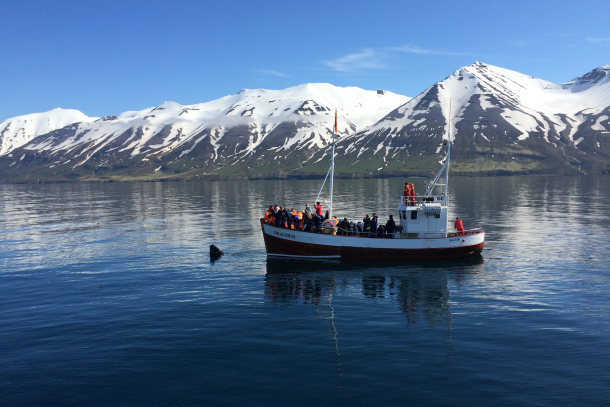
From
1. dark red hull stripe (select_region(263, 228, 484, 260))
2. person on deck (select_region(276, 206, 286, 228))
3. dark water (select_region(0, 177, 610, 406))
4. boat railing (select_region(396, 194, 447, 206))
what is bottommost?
dark water (select_region(0, 177, 610, 406))

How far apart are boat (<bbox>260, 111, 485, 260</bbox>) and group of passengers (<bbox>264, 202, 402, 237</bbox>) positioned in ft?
0.37

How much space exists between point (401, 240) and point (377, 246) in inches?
99.8

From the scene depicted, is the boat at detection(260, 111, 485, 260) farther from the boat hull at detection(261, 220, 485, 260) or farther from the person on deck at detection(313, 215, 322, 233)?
the person on deck at detection(313, 215, 322, 233)

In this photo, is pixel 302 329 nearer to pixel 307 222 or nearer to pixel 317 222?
pixel 317 222

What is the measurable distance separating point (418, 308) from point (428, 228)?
57.8ft

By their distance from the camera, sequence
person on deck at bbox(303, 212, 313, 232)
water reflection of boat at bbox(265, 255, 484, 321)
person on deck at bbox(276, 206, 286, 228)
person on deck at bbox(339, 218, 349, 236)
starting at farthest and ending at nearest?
Answer: 1. person on deck at bbox(276, 206, 286, 228)
2. person on deck at bbox(339, 218, 349, 236)
3. person on deck at bbox(303, 212, 313, 232)
4. water reflection of boat at bbox(265, 255, 484, 321)

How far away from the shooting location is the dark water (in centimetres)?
1983

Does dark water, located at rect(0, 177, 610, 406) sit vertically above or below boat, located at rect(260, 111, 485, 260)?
below

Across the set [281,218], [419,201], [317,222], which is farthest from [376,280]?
[281,218]

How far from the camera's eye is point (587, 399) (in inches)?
732

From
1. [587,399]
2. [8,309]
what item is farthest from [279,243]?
[587,399]

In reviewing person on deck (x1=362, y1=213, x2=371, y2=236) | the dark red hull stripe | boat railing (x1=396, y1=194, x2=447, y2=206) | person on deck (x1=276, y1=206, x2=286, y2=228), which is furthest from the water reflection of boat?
boat railing (x1=396, y1=194, x2=447, y2=206)

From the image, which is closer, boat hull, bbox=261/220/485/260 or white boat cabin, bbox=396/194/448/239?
boat hull, bbox=261/220/485/260

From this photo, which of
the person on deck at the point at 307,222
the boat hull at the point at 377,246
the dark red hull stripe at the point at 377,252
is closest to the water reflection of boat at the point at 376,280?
the dark red hull stripe at the point at 377,252
